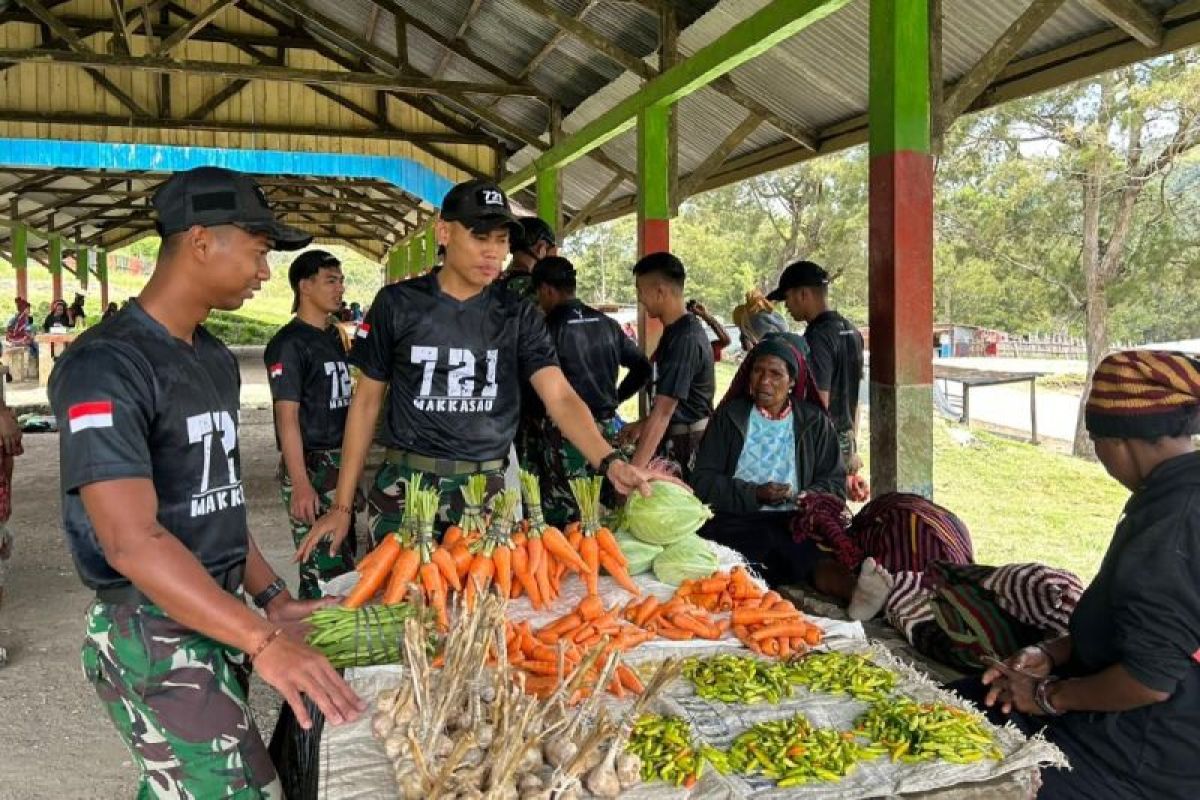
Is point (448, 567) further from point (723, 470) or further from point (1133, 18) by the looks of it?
point (1133, 18)

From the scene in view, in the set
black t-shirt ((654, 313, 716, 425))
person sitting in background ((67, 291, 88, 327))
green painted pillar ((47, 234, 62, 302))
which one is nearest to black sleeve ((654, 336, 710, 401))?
black t-shirt ((654, 313, 716, 425))

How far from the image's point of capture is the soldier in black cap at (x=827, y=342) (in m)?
5.67

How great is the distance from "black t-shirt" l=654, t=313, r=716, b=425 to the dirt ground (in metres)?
2.54

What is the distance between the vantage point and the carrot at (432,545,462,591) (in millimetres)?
2920

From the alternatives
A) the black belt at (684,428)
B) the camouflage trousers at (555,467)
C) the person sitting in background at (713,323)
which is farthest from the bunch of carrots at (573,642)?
the person sitting in background at (713,323)

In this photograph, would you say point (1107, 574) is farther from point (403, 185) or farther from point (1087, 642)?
point (403, 185)

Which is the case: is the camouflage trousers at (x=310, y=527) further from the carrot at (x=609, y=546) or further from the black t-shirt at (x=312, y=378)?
the carrot at (x=609, y=546)

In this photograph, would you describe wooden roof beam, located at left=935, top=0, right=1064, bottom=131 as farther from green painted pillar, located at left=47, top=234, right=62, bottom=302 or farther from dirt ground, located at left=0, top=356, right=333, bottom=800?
green painted pillar, located at left=47, top=234, right=62, bottom=302

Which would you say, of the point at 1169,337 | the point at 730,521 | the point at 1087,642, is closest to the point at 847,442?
the point at 730,521

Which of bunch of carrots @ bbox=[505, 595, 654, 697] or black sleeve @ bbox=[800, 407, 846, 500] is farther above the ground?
black sleeve @ bbox=[800, 407, 846, 500]

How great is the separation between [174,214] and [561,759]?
1370mm

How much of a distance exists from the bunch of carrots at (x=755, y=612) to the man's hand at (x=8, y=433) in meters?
3.38

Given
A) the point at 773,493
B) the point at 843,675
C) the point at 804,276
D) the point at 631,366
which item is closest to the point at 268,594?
the point at 843,675

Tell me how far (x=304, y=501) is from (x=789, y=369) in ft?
7.68
